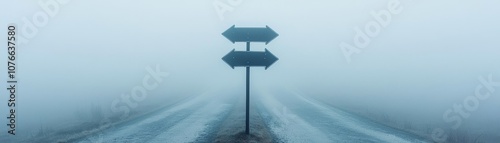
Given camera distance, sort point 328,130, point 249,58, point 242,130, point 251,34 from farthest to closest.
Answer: point 328,130, point 242,130, point 251,34, point 249,58

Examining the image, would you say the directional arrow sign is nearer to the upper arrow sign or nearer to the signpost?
the signpost

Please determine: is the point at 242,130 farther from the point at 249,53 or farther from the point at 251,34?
the point at 251,34

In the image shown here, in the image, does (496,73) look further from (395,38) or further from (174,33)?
(174,33)

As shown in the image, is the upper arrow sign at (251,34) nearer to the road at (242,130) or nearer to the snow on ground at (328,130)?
the road at (242,130)

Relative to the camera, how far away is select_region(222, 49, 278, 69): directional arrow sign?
1163cm

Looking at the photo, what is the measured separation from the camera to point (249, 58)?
1171cm

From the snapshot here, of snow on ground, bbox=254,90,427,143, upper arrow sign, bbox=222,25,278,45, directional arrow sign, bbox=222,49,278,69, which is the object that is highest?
upper arrow sign, bbox=222,25,278,45

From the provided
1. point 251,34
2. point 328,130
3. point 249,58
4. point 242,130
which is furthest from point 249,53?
point 328,130

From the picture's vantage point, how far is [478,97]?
132 ft

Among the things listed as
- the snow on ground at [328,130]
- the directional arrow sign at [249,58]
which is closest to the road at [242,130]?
the snow on ground at [328,130]

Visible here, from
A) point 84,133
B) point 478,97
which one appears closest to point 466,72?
point 478,97

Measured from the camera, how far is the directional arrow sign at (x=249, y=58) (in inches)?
458

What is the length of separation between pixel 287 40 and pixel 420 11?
71858 millimetres

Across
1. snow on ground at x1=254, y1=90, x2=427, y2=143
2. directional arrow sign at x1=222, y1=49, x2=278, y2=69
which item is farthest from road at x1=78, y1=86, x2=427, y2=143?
directional arrow sign at x1=222, y1=49, x2=278, y2=69
